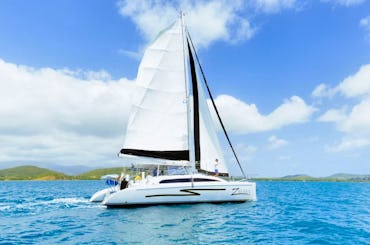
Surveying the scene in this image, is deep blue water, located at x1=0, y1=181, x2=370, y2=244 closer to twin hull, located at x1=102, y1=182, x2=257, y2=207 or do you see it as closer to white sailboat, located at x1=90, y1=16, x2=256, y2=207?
twin hull, located at x1=102, y1=182, x2=257, y2=207

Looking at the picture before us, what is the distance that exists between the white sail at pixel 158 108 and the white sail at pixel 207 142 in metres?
1.82

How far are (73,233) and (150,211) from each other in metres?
7.67

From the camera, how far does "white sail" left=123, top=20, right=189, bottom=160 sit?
29.4 meters

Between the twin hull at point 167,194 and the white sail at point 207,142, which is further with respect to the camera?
the white sail at point 207,142

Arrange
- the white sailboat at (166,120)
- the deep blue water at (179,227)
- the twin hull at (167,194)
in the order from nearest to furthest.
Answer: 1. the deep blue water at (179,227)
2. the twin hull at (167,194)
3. the white sailboat at (166,120)

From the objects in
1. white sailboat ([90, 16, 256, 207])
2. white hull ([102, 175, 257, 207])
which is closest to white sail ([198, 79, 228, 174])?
white sailboat ([90, 16, 256, 207])

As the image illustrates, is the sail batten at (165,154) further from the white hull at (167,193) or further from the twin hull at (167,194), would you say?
the twin hull at (167,194)

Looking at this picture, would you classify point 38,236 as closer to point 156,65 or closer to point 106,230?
point 106,230

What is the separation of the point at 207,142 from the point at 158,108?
17.5ft

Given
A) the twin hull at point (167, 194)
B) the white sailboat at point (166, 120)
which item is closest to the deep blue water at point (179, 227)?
the twin hull at point (167, 194)

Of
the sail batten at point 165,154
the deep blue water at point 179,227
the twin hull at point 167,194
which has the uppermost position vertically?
the sail batten at point 165,154

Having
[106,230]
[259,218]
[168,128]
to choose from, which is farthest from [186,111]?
[106,230]

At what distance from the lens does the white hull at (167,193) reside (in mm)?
26297

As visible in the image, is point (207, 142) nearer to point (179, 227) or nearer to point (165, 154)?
point (165, 154)
